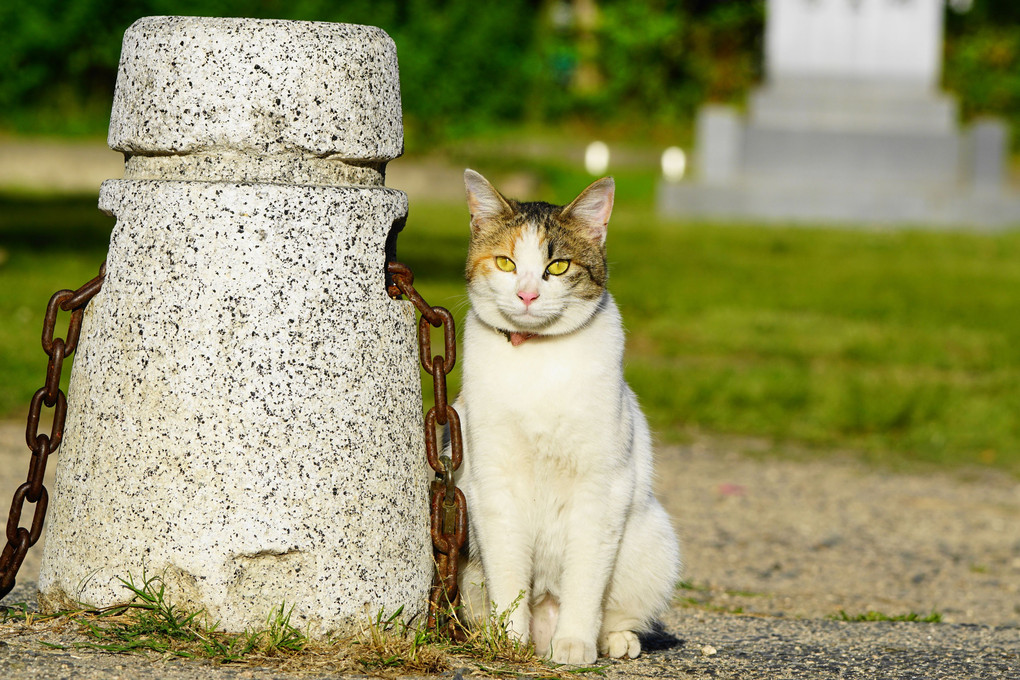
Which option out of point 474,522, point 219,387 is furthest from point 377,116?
point 474,522

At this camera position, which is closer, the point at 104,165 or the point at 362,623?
the point at 362,623

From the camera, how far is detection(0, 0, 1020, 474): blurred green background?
7.45m

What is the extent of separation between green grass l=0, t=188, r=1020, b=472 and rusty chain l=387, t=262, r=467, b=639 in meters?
1.92

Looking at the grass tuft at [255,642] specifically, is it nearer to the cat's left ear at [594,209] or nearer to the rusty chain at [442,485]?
the rusty chain at [442,485]

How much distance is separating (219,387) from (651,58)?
2514cm

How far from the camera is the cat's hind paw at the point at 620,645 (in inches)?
132

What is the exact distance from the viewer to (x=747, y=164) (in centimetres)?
1616

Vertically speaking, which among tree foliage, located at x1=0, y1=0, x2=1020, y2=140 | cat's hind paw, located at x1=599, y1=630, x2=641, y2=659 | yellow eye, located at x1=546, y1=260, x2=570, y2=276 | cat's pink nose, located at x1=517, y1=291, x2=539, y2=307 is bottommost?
cat's hind paw, located at x1=599, y1=630, x2=641, y2=659

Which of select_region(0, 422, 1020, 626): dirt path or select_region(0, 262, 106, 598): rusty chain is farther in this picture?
select_region(0, 422, 1020, 626): dirt path

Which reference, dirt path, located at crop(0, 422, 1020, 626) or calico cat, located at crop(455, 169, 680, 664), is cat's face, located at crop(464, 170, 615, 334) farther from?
dirt path, located at crop(0, 422, 1020, 626)

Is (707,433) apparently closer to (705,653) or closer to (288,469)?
(705,653)

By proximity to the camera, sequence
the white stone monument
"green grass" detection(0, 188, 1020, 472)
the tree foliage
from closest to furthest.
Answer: "green grass" detection(0, 188, 1020, 472) < the white stone monument < the tree foliage

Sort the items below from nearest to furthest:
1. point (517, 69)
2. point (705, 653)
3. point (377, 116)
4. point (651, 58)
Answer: point (377, 116) → point (705, 653) → point (517, 69) → point (651, 58)

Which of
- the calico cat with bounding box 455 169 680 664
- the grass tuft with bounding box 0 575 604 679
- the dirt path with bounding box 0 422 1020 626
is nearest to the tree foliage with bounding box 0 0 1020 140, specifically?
the dirt path with bounding box 0 422 1020 626
